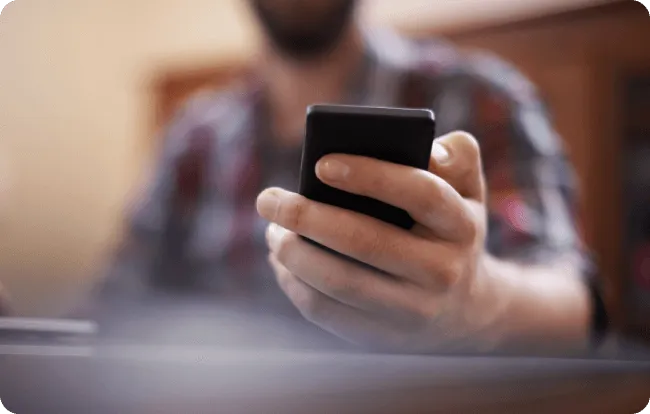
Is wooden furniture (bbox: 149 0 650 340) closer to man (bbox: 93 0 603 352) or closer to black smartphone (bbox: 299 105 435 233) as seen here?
man (bbox: 93 0 603 352)

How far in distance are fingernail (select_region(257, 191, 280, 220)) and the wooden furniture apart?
2.69 feet

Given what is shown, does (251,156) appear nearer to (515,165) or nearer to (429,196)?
(515,165)

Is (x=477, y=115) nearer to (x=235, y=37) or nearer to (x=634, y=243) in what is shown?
(x=634, y=243)

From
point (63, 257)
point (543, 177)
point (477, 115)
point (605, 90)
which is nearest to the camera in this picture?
Result: point (543, 177)

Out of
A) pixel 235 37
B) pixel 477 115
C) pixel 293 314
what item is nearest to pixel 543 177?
pixel 477 115

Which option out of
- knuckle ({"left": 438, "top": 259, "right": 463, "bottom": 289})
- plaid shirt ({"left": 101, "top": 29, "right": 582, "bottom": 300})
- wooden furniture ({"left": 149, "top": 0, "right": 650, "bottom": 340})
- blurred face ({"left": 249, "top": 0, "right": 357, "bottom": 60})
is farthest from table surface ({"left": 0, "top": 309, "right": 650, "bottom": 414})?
wooden furniture ({"left": 149, "top": 0, "right": 650, "bottom": 340})

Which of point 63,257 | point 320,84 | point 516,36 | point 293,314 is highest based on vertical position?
point 516,36

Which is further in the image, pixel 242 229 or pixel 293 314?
pixel 242 229

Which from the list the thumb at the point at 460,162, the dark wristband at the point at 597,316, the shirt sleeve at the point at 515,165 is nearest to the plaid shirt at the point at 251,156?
the shirt sleeve at the point at 515,165

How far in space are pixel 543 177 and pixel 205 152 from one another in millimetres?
397

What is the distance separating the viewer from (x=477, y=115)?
59 centimetres

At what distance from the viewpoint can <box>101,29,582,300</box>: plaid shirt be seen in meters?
0.56

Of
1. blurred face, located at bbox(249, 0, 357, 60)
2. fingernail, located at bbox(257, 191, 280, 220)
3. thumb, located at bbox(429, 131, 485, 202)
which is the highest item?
blurred face, located at bbox(249, 0, 357, 60)

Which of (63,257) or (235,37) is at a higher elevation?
(235,37)
